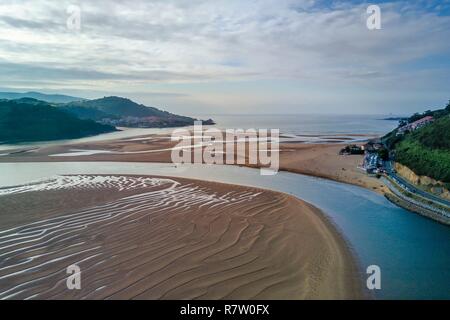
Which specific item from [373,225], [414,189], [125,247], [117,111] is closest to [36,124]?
[125,247]

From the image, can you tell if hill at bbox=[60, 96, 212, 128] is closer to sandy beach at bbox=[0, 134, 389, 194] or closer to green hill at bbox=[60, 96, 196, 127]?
green hill at bbox=[60, 96, 196, 127]

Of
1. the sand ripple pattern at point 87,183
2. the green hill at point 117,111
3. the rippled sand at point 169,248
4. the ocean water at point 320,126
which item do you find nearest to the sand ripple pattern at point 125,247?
the rippled sand at point 169,248

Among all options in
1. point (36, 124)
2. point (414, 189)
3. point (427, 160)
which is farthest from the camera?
point (36, 124)

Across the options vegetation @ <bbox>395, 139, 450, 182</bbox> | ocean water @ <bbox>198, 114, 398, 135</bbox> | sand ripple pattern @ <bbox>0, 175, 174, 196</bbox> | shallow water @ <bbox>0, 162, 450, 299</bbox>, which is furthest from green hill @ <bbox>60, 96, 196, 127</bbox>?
vegetation @ <bbox>395, 139, 450, 182</bbox>

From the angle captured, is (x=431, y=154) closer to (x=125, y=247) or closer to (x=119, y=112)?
(x=125, y=247)

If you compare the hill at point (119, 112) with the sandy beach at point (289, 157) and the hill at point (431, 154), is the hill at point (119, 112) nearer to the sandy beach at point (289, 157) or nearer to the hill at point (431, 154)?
the sandy beach at point (289, 157)
